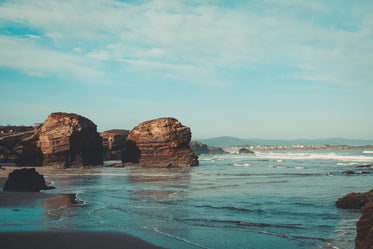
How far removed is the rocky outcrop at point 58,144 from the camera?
45.6 meters

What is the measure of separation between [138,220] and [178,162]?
1485 inches

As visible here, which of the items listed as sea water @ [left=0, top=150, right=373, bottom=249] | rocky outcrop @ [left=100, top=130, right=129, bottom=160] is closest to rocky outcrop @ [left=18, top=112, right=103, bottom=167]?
rocky outcrop @ [left=100, top=130, right=129, bottom=160]

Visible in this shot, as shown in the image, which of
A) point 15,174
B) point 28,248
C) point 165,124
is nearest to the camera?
point 28,248

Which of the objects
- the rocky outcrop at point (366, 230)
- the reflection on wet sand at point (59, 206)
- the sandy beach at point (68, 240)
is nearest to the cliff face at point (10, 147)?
the reflection on wet sand at point (59, 206)

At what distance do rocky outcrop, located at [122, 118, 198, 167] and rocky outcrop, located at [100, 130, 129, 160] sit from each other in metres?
25.3

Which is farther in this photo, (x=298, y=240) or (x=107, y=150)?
(x=107, y=150)

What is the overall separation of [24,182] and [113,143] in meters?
60.7

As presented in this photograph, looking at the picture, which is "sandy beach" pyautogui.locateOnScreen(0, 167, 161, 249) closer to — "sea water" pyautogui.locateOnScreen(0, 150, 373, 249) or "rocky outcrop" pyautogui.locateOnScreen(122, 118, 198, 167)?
"sea water" pyautogui.locateOnScreen(0, 150, 373, 249)

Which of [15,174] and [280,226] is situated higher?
[15,174]

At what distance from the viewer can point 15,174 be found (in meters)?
15.6

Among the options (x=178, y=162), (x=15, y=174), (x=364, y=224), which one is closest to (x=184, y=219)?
(x=364, y=224)

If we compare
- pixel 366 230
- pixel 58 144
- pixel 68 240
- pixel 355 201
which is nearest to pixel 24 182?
pixel 68 240

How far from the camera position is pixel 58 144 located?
150 feet

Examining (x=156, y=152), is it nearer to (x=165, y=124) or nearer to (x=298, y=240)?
(x=165, y=124)
